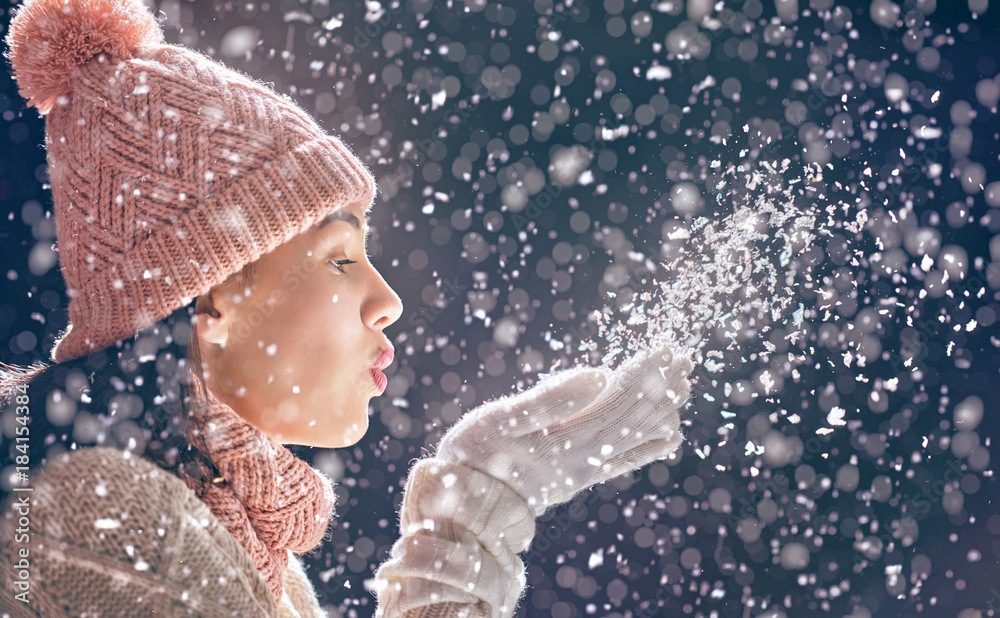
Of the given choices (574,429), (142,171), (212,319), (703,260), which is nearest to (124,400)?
(212,319)

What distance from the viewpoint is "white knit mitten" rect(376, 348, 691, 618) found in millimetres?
811

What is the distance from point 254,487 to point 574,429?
399 mm

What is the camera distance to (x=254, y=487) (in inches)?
30.6

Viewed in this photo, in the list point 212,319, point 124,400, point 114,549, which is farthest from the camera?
point 212,319

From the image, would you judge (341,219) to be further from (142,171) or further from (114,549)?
(114,549)

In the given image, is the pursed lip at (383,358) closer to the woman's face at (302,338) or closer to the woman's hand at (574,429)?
the woman's face at (302,338)

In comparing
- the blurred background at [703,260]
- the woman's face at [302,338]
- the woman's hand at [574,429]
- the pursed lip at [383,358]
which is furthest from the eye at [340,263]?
the blurred background at [703,260]

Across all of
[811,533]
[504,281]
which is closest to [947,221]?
[811,533]

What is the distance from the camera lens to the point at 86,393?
2.30 feet

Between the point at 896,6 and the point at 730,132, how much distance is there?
49cm

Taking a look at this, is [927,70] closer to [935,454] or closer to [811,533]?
[935,454]

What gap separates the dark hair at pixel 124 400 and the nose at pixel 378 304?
0.20 m

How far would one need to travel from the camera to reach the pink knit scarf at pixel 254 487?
739mm

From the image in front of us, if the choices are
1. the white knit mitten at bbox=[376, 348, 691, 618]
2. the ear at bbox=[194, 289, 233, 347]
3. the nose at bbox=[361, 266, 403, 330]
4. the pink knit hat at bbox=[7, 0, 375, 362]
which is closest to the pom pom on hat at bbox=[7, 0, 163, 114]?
the pink knit hat at bbox=[7, 0, 375, 362]
